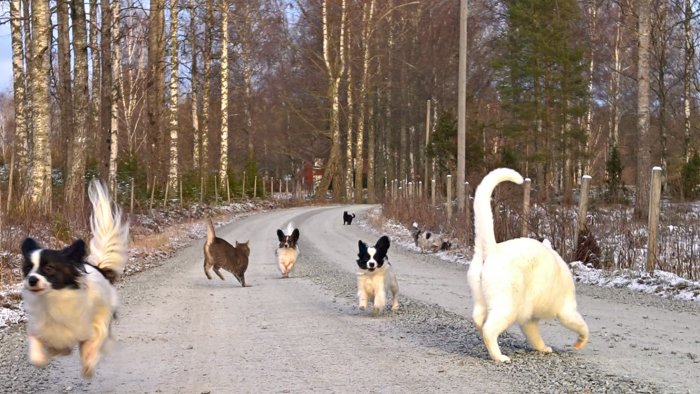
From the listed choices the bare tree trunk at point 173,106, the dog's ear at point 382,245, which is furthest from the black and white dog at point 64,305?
the bare tree trunk at point 173,106

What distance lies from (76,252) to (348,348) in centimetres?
303

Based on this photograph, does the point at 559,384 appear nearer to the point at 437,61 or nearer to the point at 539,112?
the point at 539,112

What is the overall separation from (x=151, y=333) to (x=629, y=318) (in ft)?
18.9

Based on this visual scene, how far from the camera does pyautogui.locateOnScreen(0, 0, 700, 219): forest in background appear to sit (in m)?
27.3

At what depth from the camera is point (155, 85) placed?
117 ft

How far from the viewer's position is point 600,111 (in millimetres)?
61906

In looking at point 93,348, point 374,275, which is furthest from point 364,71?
point 93,348

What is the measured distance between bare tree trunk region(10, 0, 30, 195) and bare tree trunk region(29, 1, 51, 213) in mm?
2600

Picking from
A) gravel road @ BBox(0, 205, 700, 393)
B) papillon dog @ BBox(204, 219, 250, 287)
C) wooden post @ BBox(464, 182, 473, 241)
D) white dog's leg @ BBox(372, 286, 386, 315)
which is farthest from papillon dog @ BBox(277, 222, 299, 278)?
wooden post @ BBox(464, 182, 473, 241)

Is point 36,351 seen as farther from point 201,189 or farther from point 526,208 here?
point 201,189

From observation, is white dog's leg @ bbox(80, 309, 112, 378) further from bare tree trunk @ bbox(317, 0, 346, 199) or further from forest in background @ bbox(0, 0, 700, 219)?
bare tree trunk @ bbox(317, 0, 346, 199)

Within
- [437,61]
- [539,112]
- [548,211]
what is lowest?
[548,211]

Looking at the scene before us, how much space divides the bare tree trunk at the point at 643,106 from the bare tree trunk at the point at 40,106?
53.7 ft

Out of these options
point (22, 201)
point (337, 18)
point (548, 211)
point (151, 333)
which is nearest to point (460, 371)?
point (151, 333)
